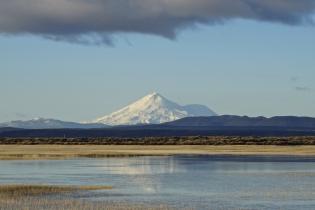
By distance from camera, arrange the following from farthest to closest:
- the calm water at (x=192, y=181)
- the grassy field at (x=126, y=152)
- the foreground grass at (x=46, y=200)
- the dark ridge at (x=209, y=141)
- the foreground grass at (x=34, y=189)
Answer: the dark ridge at (x=209, y=141), the grassy field at (x=126, y=152), the foreground grass at (x=34, y=189), the calm water at (x=192, y=181), the foreground grass at (x=46, y=200)

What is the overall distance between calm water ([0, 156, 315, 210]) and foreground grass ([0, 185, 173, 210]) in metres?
1.67

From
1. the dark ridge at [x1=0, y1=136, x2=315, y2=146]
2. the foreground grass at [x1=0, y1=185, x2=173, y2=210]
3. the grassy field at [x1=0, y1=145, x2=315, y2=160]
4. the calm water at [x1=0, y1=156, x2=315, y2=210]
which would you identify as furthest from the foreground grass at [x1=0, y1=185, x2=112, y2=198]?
the dark ridge at [x1=0, y1=136, x2=315, y2=146]

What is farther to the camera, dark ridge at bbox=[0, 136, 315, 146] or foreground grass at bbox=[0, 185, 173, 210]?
dark ridge at bbox=[0, 136, 315, 146]

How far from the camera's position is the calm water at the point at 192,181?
39.6 meters

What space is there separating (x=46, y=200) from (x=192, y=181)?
14066mm

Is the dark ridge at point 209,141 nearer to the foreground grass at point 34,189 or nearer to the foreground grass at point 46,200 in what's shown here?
the foreground grass at point 34,189

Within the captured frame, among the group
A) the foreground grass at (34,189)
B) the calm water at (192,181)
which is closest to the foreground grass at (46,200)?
the foreground grass at (34,189)

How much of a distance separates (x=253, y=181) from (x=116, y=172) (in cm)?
1288

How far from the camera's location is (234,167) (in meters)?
65.8

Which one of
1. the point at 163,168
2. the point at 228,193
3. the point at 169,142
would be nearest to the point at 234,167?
the point at 163,168

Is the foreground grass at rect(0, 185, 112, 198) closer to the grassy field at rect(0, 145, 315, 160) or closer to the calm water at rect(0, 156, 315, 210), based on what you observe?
the calm water at rect(0, 156, 315, 210)

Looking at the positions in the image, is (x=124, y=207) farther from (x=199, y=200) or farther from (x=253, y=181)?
(x=253, y=181)

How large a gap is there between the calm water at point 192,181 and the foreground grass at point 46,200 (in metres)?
1.67

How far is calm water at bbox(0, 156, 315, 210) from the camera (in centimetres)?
3959
